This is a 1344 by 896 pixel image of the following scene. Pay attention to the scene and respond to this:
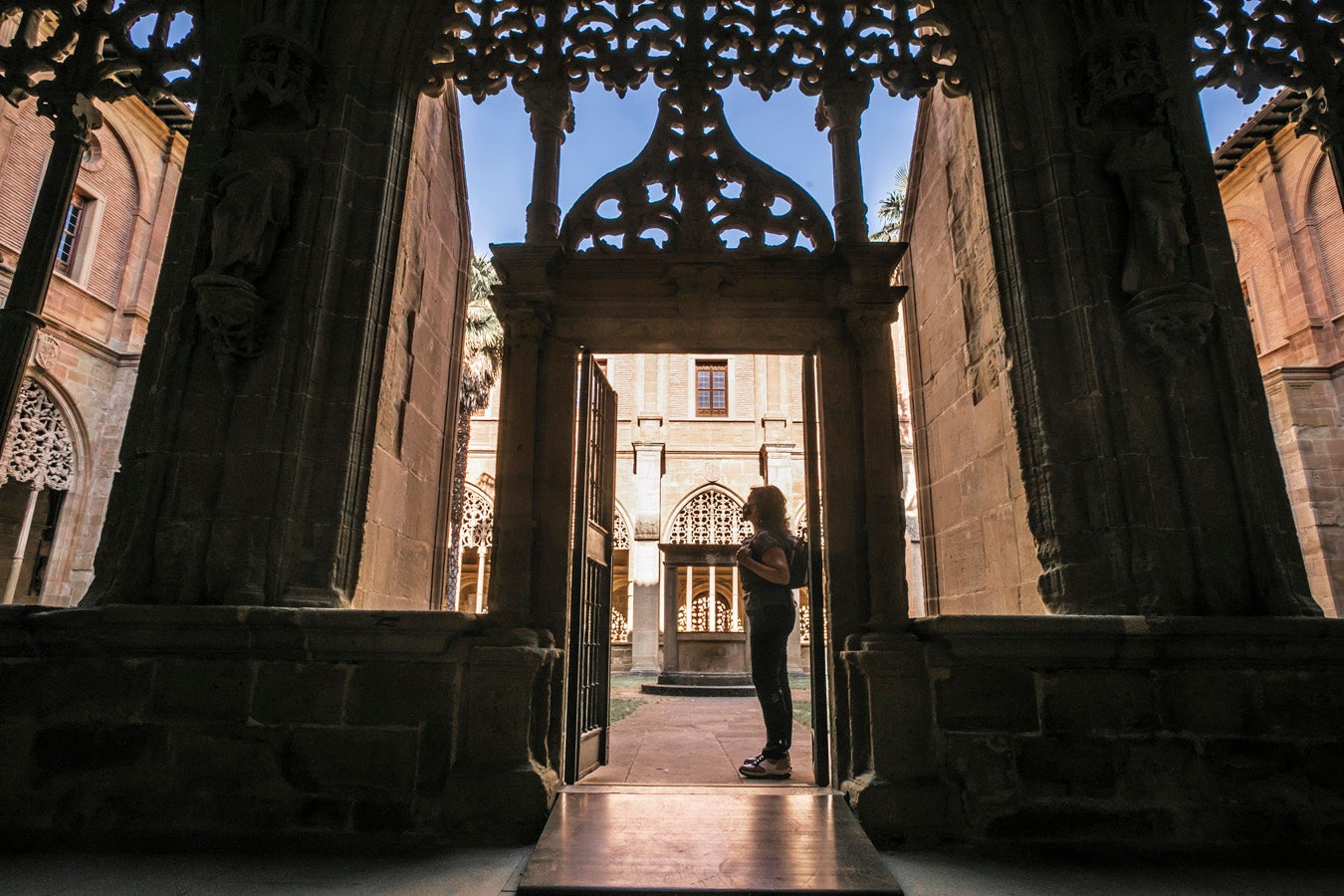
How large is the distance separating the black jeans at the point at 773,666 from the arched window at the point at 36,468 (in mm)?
13689

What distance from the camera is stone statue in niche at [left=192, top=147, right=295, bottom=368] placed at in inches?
147

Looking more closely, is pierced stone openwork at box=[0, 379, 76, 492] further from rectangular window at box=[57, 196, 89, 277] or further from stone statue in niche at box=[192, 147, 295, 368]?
stone statue in niche at box=[192, 147, 295, 368]

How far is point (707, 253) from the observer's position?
436 centimetres

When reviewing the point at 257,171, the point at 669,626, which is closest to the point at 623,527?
the point at 669,626

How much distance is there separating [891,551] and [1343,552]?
→ 45.6 ft

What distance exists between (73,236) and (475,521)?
11.9 m

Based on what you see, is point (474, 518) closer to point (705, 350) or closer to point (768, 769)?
point (705, 350)

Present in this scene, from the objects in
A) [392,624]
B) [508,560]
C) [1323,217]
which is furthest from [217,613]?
[1323,217]

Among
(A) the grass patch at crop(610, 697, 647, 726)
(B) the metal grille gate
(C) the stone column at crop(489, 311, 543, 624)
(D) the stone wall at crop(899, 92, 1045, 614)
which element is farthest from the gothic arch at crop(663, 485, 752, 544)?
(C) the stone column at crop(489, 311, 543, 624)

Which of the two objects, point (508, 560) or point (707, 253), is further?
point (707, 253)

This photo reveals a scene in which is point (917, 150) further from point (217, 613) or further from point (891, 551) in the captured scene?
point (217, 613)

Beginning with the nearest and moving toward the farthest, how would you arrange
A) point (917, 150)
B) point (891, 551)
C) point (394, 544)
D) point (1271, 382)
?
point (891, 551)
point (394, 544)
point (917, 150)
point (1271, 382)

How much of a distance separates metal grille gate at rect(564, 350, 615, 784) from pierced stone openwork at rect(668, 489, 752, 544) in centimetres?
1749

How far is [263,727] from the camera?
10.9 feet
